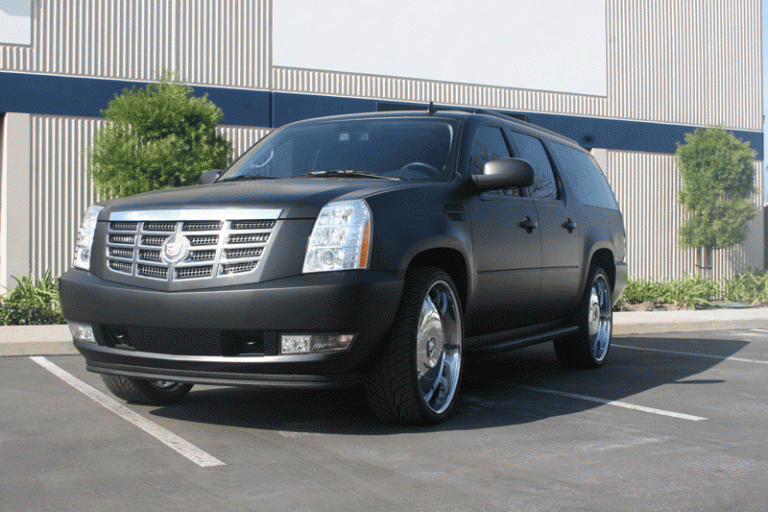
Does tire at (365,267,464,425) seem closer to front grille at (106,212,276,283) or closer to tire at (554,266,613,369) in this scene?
front grille at (106,212,276,283)

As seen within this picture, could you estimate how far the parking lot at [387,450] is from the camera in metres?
3.62

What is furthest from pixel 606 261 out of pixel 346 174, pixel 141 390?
pixel 141 390

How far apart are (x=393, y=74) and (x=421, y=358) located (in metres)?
13.4

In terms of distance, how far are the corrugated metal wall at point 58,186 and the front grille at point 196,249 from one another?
34.3ft

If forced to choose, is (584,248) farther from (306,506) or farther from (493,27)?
(493,27)

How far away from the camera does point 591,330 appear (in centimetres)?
776

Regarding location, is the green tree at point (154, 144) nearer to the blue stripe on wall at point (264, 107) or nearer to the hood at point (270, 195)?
the blue stripe on wall at point (264, 107)

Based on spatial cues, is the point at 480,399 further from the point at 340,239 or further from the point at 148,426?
the point at 148,426

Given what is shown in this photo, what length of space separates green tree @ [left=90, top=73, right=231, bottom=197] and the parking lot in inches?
246

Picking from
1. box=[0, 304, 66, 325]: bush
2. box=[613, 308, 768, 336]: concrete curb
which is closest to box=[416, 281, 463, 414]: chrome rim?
box=[613, 308, 768, 336]: concrete curb

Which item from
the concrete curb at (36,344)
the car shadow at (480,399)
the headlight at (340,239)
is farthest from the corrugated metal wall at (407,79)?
the headlight at (340,239)

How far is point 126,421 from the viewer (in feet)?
17.0

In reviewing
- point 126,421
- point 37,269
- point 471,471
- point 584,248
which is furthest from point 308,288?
point 37,269

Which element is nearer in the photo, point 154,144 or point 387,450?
point 387,450
